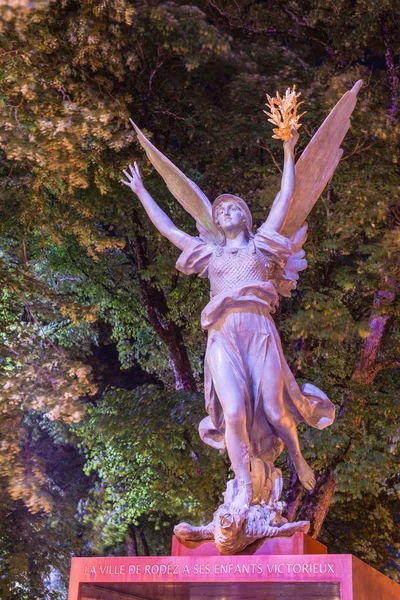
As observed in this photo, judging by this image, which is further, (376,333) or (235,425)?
(376,333)

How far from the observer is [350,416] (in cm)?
1204

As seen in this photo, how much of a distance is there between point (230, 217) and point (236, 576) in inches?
104

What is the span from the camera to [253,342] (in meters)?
6.38

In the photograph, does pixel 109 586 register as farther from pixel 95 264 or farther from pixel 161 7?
pixel 95 264

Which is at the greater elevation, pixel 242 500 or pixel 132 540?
pixel 132 540

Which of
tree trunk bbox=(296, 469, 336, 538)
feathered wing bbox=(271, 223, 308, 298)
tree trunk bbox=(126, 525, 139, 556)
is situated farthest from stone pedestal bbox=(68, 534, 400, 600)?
tree trunk bbox=(126, 525, 139, 556)

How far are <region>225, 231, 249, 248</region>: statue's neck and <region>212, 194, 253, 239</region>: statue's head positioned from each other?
34 mm

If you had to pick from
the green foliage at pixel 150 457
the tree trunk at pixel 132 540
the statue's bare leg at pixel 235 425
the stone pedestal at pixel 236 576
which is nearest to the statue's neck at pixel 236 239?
the statue's bare leg at pixel 235 425

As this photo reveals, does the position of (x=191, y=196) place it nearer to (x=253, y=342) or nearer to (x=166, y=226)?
(x=166, y=226)

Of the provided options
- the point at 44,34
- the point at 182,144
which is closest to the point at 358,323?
the point at 182,144

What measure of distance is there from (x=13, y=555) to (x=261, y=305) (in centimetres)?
849

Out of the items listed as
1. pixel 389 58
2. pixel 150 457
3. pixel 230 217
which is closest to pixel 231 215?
pixel 230 217

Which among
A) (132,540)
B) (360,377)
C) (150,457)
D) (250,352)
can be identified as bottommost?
(250,352)

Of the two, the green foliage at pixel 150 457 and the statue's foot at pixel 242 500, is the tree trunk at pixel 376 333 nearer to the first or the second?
the green foliage at pixel 150 457
